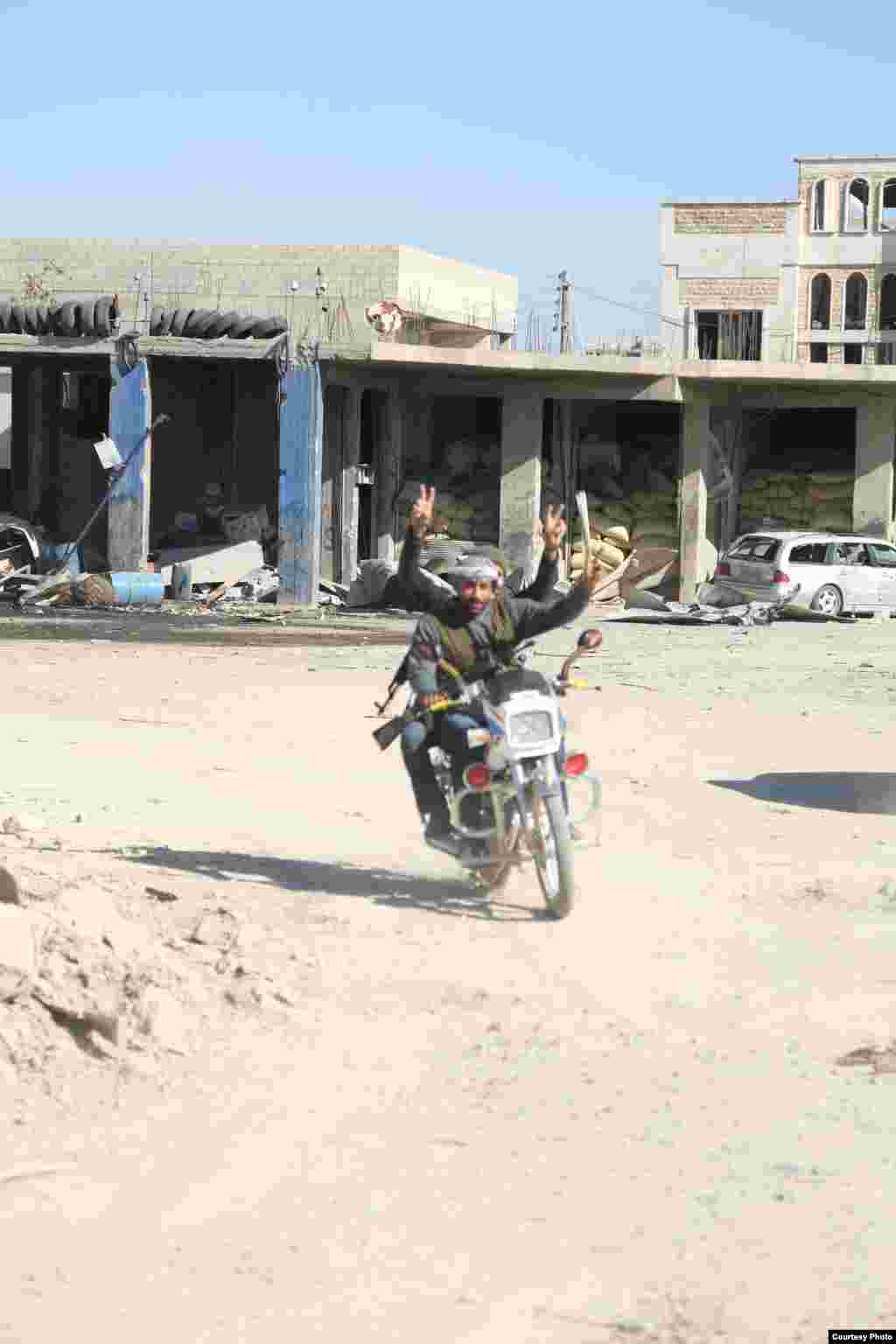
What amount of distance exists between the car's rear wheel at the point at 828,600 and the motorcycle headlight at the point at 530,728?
21.7 metres

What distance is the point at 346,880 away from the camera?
9.63m

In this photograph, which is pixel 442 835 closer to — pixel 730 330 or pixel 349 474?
pixel 349 474

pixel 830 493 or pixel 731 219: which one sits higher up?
pixel 731 219

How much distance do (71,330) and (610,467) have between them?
9864 millimetres

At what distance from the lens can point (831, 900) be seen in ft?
31.4

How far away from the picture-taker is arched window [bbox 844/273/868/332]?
64250 mm

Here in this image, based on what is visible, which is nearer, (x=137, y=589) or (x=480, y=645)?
(x=480, y=645)

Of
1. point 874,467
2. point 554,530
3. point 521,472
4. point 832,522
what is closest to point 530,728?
point 554,530

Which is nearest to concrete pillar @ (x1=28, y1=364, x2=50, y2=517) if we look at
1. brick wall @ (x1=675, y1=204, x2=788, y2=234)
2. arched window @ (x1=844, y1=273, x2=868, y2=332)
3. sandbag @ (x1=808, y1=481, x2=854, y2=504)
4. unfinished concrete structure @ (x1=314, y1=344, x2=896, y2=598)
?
unfinished concrete structure @ (x1=314, y1=344, x2=896, y2=598)

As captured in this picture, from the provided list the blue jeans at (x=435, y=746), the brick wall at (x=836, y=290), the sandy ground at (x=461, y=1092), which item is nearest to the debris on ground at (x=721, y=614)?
the sandy ground at (x=461, y=1092)

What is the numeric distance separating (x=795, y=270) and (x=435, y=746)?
5288cm

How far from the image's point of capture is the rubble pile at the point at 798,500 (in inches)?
1357

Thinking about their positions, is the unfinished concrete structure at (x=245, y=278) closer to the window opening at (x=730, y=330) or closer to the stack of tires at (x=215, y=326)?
the stack of tires at (x=215, y=326)

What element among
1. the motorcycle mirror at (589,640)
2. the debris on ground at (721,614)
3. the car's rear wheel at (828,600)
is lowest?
the debris on ground at (721,614)
